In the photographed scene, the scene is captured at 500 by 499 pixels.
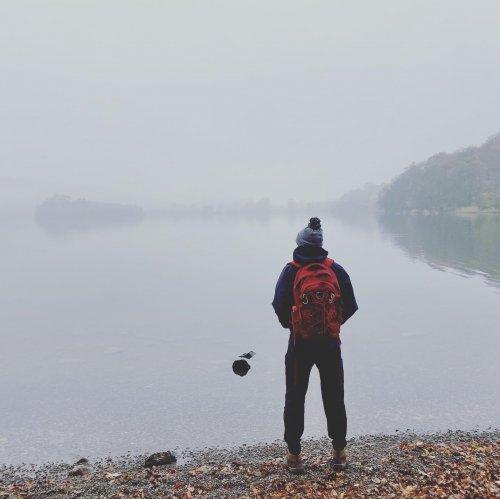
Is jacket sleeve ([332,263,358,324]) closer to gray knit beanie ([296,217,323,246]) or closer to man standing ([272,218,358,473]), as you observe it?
man standing ([272,218,358,473])

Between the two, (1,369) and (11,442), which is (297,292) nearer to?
(11,442)

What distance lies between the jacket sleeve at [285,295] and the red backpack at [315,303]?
10 centimetres

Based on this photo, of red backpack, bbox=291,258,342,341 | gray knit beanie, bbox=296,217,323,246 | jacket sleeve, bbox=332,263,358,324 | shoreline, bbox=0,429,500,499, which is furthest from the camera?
jacket sleeve, bbox=332,263,358,324

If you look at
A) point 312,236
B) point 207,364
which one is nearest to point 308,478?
point 312,236

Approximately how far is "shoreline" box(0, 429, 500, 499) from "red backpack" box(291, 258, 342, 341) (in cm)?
208

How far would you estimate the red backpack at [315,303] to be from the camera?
6.80 meters

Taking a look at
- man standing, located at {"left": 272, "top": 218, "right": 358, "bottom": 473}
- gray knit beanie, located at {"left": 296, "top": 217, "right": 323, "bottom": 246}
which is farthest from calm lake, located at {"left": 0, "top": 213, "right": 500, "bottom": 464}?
gray knit beanie, located at {"left": 296, "top": 217, "right": 323, "bottom": 246}

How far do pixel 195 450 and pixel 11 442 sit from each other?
452cm

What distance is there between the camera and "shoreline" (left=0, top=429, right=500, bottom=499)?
21.9ft

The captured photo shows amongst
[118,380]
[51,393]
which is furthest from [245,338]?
[51,393]

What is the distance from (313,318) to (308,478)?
2.41 meters

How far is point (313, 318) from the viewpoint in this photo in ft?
22.4

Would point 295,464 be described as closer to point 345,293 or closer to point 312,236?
point 345,293

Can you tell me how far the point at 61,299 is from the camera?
34906 millimetres
